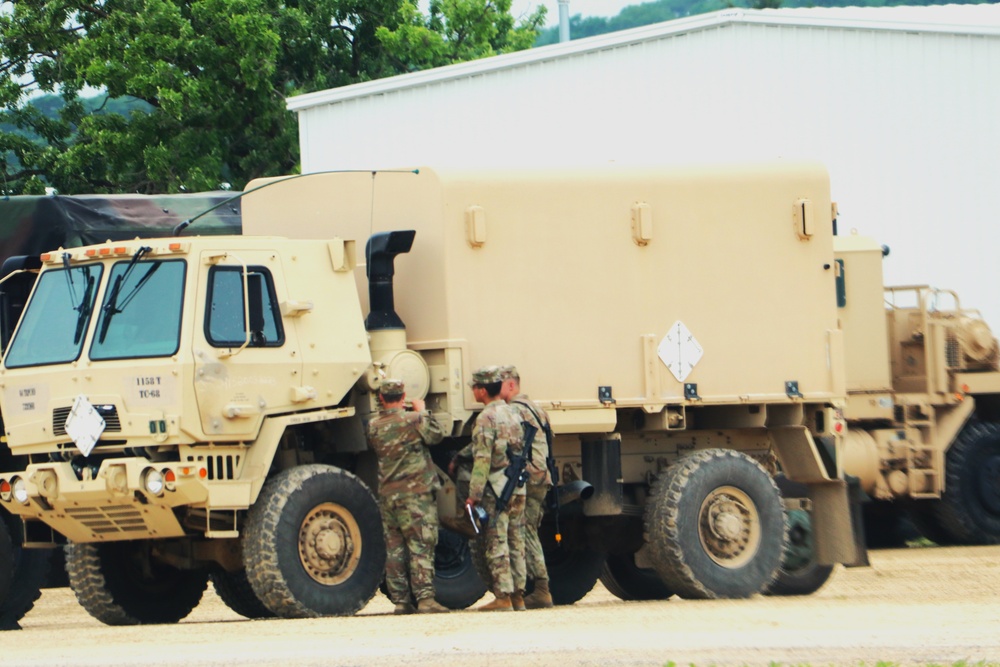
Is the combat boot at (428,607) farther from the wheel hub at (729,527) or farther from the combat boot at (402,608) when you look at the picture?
the wheel hub at (729,527)

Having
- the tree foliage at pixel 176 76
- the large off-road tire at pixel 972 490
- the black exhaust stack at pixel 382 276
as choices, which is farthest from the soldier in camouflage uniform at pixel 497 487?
the tree foliage at pixel 176 76

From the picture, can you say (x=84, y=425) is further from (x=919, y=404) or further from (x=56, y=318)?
(x=919, y=404)

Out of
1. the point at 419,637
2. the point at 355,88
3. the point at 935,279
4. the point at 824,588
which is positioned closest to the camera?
the point at 419,637

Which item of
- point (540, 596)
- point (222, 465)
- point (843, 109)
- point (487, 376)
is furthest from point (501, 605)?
point (843, 109)

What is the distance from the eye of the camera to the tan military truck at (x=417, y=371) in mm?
12188

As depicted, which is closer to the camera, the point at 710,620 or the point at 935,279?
the point at 710,620

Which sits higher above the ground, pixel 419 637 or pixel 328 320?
pixel 328 320

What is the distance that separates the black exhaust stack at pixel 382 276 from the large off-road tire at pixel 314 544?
1.17 metres

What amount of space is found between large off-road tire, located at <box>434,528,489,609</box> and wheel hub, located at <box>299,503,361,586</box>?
1.25 metres

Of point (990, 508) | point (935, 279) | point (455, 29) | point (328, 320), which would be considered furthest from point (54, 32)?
point (328, 320)

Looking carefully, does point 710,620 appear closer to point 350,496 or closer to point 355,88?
point 350,496

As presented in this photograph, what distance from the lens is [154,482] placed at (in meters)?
11.9

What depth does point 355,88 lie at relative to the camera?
25.2m

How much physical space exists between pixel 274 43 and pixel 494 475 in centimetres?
1887
